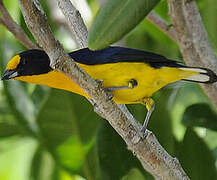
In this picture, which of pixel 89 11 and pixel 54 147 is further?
pixel 89 11

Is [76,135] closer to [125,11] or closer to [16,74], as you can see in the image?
[16,74]

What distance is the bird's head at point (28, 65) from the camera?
170 centimetres

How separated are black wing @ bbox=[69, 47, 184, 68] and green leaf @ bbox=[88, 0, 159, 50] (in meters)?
0.46

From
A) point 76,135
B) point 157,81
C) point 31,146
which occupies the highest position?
point 157,81

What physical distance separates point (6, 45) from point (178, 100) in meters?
0.87

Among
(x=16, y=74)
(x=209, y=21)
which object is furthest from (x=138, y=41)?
(x=16, y=74)

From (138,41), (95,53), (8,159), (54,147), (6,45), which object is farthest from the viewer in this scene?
(8,159)

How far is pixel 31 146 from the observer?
291 cm

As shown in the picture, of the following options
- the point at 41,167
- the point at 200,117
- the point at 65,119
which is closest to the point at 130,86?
the point at 65,119

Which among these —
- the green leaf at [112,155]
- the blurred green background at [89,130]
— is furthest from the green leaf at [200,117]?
the green leaf at [112,155]

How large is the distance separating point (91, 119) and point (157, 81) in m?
0.40

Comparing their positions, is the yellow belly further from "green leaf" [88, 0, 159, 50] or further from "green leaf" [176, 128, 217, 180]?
"green leaf" [88, 0, 159, 50]

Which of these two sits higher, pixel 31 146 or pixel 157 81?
pixel 157 81

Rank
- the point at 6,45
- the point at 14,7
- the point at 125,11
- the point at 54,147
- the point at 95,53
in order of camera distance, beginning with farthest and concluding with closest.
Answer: the point at 14,7
the point at 6,45
the point at 54,147
the point at 95,53
the point at 125,11
